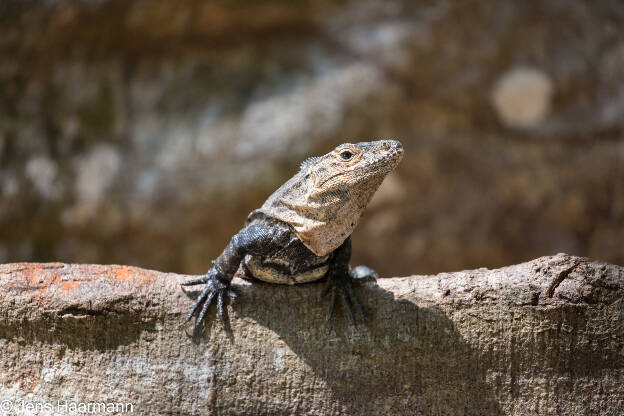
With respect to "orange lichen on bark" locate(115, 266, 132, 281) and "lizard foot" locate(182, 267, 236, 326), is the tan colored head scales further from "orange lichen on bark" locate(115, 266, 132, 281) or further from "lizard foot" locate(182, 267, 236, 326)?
"orange lichen on bark" locate(115, 266, 132, 281)

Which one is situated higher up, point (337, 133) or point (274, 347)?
point (337, 133)

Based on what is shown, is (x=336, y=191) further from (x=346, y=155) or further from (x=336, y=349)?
(x=336, y=349)

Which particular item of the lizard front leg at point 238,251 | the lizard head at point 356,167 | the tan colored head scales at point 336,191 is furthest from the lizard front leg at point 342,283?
the lizard head at point 356,167

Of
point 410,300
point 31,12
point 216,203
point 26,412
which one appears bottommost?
point 26,412

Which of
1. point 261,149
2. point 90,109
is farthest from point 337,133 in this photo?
point 90,109

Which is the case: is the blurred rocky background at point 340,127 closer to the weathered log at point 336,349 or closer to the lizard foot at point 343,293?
the lizard foot at point 343,293

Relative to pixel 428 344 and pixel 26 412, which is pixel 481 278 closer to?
pixel 428 344
